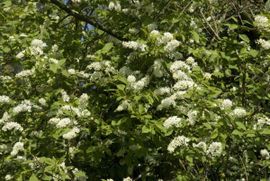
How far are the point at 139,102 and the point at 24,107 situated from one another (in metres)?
1.09

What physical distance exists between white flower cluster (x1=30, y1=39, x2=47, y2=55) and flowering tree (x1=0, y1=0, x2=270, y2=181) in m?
0.01

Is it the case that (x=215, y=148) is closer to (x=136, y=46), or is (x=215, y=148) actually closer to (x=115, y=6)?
(x=136, y=46)

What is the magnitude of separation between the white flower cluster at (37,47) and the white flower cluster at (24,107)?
1.46 ft

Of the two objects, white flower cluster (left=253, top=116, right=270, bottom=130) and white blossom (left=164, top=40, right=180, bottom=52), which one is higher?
white blossom (left=164, top=40, right=180, bottom=52)

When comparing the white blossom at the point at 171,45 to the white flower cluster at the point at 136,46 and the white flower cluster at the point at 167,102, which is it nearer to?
the white flower cluster at the point at 136,46

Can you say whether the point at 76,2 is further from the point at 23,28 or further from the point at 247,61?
the point at 247,61

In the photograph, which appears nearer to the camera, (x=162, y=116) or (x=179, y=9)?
(x=162, y=116)

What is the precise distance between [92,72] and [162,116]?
3.01ft

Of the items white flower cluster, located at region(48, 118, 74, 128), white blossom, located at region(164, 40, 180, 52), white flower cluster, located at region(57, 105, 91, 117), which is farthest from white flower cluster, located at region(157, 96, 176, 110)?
white flower cluster, located at region(48, 118, 74, 128)

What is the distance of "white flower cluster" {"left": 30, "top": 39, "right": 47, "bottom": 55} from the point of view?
449 cm

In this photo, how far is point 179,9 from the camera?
491 cm

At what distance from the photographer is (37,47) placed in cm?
458

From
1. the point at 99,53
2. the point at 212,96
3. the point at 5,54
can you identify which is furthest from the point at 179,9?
the point at 5,54

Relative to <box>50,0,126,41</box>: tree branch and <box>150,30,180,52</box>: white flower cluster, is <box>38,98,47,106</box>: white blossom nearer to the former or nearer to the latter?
<box>50,0,126,41</box>: tree branch
